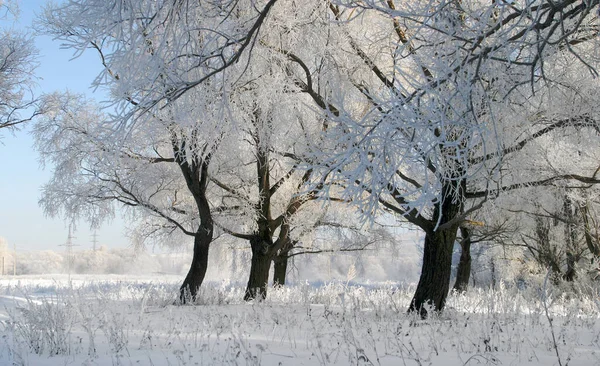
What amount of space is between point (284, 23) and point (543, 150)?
556cm

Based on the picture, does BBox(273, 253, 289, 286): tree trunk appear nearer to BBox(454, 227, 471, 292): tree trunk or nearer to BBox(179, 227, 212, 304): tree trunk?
BBox(179, 227, 212, 304): tree trunk

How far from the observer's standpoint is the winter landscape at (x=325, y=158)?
3832mm

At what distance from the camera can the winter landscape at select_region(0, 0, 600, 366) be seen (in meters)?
3.83

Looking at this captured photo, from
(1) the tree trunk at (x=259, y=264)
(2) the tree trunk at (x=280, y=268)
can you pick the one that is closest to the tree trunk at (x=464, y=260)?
(2) the tree trunk at (x=280, y=268)

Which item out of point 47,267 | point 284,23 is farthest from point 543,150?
point 47,267

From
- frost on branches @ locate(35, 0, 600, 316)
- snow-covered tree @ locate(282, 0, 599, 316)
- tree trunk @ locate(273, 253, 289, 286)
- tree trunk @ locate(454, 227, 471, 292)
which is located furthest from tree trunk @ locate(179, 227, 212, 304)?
tree trunk @ locate(454, 227, 471, 292)

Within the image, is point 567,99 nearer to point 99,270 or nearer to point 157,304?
point 157,304

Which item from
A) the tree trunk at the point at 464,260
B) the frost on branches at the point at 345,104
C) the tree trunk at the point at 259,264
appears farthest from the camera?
the tree trunk at the point at 464,260

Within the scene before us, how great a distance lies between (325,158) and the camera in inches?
160

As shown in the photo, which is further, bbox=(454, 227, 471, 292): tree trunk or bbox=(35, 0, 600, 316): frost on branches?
bbox=(454, 227, 471, 292): tree trunk

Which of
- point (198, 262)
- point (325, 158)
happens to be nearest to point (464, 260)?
point (198, 262)

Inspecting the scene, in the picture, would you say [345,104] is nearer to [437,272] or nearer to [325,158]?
[437,272]

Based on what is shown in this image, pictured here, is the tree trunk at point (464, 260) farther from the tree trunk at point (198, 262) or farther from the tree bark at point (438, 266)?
the tree trunk at point (198, 262)

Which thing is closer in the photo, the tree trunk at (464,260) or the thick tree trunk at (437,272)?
the thick tree trunk at (437,272)
